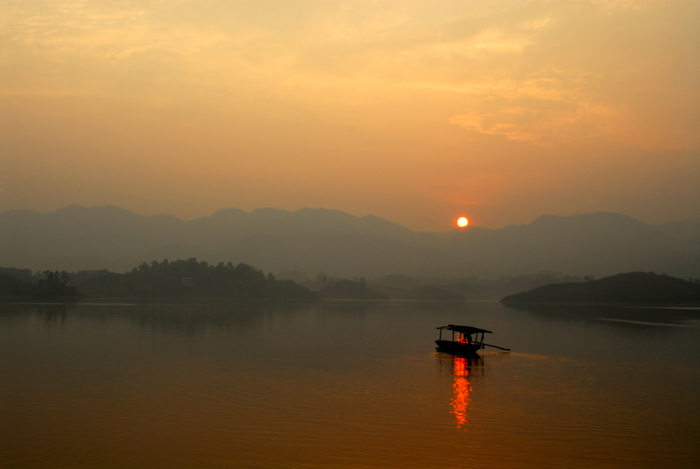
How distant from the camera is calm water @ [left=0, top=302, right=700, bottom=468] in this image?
29500 mm

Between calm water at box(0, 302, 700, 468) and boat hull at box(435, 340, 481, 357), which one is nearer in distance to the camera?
calm water at box(0, 302, 700, 468)

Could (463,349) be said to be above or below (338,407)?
above

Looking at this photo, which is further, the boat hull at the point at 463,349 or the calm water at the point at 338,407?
the boat hull at the point at 463,349

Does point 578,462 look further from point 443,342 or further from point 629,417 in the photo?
point 443,342

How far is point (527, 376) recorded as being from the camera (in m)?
56.6

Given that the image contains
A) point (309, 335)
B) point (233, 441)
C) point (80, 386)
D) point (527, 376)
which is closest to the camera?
point (233, 441)

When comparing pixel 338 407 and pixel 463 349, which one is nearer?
pixel 338 407

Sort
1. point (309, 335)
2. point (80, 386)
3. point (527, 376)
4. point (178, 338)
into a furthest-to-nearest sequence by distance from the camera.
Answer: point (309, 335) → point (178, 338) → point (527, 376) → point (80, 386)

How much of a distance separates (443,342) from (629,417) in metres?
37.2

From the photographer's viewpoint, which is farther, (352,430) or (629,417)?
(629,417)

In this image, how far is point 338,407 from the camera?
40125mm

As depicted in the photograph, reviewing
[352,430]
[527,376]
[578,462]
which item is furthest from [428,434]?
[527,376]

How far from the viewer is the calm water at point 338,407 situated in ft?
96.8

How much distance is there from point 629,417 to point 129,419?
109ft
